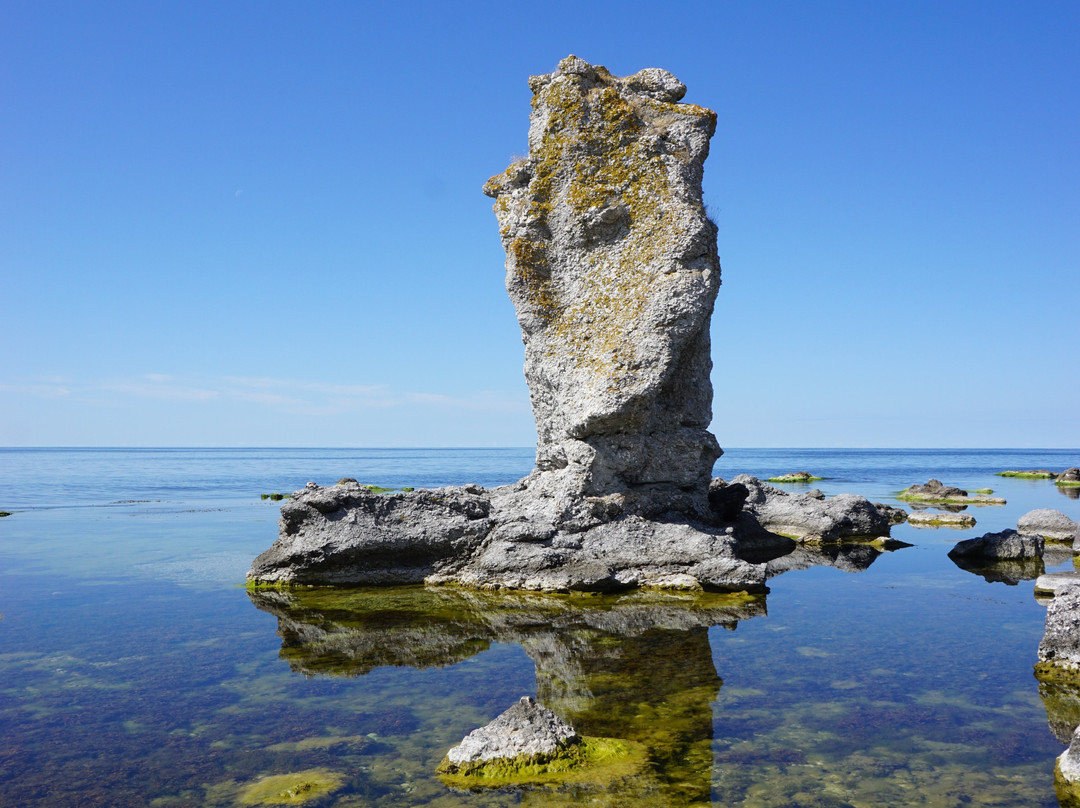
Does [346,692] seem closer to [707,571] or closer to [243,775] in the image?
[243,775]

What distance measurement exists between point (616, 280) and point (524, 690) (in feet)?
32.7

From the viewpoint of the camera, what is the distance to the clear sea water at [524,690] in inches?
241

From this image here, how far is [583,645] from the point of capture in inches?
403

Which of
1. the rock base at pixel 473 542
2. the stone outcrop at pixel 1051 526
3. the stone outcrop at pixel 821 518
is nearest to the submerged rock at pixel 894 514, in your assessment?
the stone outcrop at pixel 821 518

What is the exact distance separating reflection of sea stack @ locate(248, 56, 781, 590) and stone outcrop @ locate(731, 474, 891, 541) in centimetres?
584

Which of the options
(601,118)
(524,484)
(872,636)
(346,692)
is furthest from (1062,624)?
(601,118)

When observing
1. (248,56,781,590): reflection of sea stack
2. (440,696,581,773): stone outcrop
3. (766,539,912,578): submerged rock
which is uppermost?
(248,56,781,590): reflection of sea stack

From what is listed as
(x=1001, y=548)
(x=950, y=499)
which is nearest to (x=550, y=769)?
(x=1001, y=548)

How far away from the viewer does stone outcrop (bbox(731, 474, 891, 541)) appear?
21547mm

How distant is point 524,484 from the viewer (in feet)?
56.6

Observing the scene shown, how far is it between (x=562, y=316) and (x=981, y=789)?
12.3 meters

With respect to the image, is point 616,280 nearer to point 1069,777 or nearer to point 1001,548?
point 1001,548

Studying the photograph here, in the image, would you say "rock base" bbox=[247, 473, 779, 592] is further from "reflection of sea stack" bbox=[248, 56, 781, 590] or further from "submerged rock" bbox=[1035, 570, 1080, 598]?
"submerged rock" bbox=[1035, 570, 1080, 598]

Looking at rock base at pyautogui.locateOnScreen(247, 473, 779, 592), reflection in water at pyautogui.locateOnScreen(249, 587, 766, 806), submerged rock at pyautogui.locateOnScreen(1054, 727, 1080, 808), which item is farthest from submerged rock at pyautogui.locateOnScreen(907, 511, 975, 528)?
submerged rock at pyautogui.locateOnScreen(1054, 727, 1080, 808)
